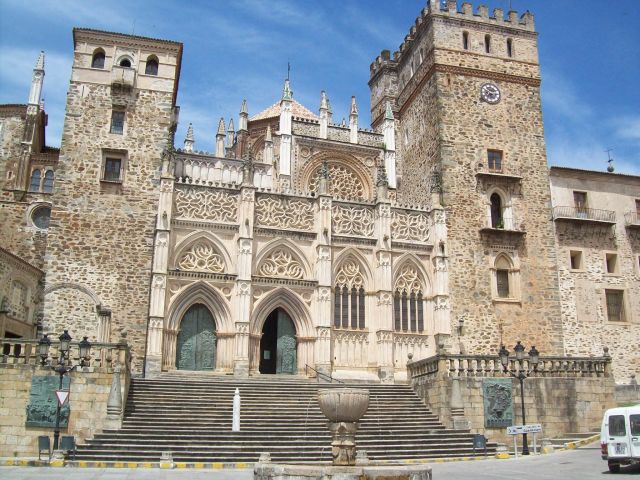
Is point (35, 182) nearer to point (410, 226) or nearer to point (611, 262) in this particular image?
point (410, 226)

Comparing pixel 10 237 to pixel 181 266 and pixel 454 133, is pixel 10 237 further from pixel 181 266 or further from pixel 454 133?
pixel 454 133

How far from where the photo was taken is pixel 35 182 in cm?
3869

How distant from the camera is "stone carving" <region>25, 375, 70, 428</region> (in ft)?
67.1

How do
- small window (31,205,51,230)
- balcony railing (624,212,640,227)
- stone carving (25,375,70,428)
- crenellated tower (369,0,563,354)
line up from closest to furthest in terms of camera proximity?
stone carving (25,375,70,428)
crenellated tower (369,0,563,354)
balcony railing (624,212,640,227)
small window (31,205,51,230)

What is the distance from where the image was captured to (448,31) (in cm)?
3531

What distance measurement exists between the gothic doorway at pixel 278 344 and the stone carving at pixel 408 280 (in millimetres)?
5431

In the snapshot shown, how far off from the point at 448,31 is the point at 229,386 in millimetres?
21965

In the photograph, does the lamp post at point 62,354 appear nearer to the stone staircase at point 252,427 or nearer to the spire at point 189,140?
the stone staircase at point 252,427

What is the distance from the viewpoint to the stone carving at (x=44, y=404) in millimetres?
20453

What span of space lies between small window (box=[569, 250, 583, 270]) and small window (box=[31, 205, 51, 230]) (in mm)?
27752

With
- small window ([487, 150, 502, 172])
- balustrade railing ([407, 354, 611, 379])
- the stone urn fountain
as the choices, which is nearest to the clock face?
small window ([487, 150, 502, 172])

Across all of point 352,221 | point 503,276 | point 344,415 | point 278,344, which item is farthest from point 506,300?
point 344,415

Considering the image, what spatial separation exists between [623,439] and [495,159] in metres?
20.2

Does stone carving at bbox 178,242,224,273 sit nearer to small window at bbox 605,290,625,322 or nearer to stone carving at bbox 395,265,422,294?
stone carving at bbox 395,265,422,294
